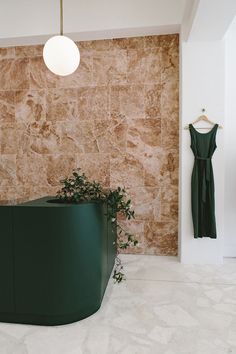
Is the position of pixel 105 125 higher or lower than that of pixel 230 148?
higher

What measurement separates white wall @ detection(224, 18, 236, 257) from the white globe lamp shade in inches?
79.2

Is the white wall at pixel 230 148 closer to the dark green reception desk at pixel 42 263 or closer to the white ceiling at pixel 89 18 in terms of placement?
the white ceiling at pixel 89 18

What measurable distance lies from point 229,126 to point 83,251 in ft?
8.13

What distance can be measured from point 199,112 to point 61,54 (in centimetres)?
171

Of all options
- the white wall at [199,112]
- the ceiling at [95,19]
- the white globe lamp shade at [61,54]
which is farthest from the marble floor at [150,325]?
the ceiling at [95,19]

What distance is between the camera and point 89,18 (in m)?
3.22

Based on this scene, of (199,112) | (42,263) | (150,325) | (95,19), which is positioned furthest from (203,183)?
(95,19)

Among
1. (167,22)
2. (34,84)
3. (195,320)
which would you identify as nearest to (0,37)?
(34,84)

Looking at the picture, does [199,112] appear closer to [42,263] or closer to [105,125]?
[105,125]

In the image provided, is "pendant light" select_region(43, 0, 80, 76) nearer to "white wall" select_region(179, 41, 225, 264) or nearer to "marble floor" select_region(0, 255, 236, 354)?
"white wall" select_region(179, 41, 225, 264)

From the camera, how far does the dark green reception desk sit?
188 cm

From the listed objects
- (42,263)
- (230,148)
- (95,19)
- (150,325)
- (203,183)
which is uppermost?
(95,19)

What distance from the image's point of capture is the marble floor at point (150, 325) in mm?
1685

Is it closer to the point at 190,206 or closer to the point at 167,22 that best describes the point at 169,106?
the point at 167,22
